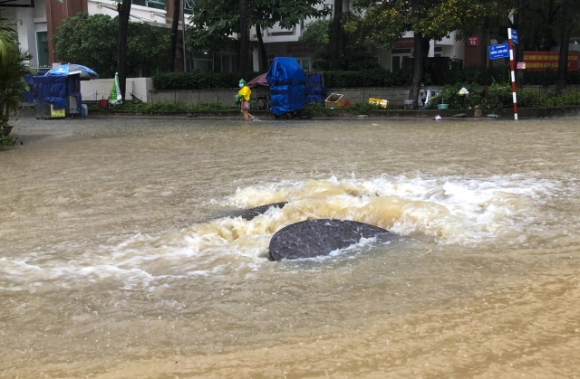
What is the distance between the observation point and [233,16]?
989 inches

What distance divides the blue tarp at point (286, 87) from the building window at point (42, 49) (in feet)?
54.8

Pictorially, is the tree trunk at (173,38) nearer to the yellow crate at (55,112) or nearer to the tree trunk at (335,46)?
the yellow crate at (55,112)

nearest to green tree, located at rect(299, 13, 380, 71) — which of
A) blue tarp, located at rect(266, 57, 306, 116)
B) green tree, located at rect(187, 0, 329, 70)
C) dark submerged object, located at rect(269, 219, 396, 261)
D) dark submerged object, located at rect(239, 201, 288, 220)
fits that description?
green tree, located at rect(187, 0, 329, 70)

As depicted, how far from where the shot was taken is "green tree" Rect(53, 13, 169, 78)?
2770 cm

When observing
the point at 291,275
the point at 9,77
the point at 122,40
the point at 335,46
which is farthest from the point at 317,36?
the point at 291,275

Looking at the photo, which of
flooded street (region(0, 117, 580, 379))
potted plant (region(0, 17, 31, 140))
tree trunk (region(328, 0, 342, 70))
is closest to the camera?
flooded street (region(0, 117, 580, 379))

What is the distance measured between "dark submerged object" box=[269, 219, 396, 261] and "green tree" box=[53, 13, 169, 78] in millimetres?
25172

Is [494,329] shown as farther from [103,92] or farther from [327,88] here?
[103,92]

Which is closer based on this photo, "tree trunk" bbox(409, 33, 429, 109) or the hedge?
"tree trunk" bbox(409, 33, 429, 109)

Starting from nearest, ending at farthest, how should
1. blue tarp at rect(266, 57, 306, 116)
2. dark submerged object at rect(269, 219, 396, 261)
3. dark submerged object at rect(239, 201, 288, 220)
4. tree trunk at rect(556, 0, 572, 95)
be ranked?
dark submerged object at rect(269, 219, 396, 261) → dark submerged object at rect(239, 201, 288, 220) → blue tarp at rect(266, 57, 306, 116) → tree trunk at rect(556, 0, 572, 95)

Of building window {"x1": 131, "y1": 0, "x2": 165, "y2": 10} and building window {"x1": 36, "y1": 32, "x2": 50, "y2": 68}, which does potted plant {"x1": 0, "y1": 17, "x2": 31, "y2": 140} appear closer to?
building window {"x1": 36, "y1": 32, "x2": 50, "y2": 68}

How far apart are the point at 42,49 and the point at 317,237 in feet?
104

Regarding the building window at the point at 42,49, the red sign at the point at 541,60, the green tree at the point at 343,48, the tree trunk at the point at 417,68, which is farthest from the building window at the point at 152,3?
the red sign at the point at 541,60

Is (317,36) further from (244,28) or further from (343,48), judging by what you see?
(244,28)
